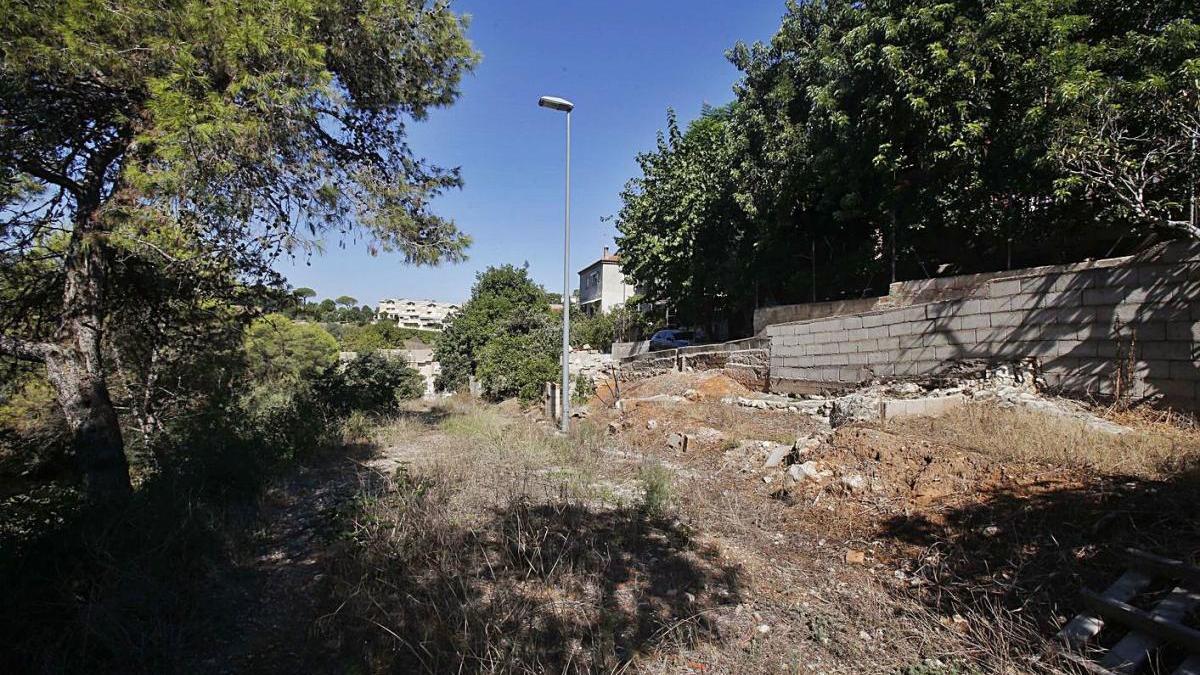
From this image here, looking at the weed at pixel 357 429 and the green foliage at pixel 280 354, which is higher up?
the green foliage at pixel 280 354

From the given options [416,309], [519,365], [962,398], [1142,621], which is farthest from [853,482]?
[416,309]

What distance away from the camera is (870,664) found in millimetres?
2744

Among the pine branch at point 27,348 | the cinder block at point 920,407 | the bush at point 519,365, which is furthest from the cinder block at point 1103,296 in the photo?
the pine branch at point 27,348

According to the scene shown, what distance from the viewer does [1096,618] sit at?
109 inches

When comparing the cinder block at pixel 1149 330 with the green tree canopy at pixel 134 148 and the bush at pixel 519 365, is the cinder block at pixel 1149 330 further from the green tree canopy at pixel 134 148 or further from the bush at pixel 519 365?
the bush at pixel 519 365

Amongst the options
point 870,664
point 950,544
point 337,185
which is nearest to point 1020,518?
point 950,544

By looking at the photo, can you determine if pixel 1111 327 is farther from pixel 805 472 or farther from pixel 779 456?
pixel 805 472

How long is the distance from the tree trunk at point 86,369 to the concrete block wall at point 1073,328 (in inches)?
447

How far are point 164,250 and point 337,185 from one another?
2.14m

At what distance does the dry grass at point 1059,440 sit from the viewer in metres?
4.60

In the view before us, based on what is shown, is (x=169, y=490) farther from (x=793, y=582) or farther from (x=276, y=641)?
(x=793, y=582)

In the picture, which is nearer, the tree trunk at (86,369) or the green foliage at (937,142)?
the tree trunk at (86,369)

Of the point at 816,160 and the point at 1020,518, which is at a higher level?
the point at 816,160

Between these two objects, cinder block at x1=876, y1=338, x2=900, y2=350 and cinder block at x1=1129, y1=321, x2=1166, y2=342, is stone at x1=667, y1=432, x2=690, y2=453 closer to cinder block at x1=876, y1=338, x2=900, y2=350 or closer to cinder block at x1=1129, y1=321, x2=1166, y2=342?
cinder block at x1=876, y1=338, x2=900, y2=350
